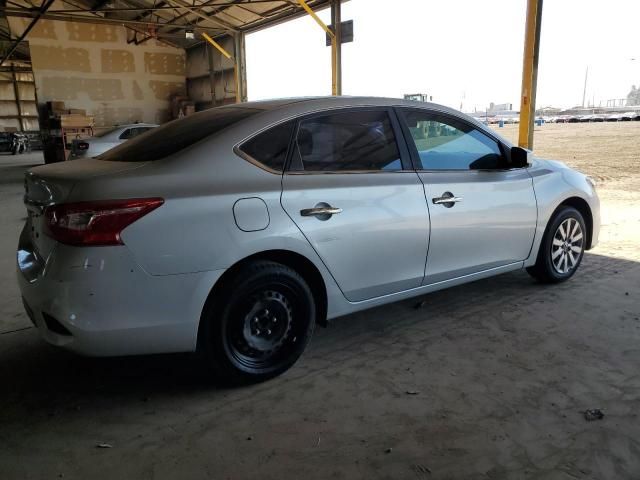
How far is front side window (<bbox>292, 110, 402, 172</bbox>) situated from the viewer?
2.75 meters

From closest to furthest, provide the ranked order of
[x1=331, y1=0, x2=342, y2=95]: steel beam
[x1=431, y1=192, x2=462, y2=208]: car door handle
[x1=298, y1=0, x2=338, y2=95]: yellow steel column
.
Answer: [x1=431, y1=192, x2=462, y2=208]: car door handle, [x1=331, y1=0, x2=342, y2=95]: steel beam, [x1=298, y1=0, x2=338, y2=95]: yellow steel column

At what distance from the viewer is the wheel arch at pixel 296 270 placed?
245 cm

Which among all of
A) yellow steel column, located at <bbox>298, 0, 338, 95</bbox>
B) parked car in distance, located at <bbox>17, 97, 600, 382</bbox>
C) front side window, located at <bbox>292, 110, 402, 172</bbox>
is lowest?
parked car in distance, located at <bbox>17, 97, 600, 382</bbox>

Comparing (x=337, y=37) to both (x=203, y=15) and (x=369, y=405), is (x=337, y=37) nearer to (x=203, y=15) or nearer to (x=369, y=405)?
(x=203, y=15)

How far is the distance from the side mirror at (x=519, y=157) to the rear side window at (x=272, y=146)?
1.77 meters

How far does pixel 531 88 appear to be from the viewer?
8.77 metres

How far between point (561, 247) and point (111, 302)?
345 centimetres

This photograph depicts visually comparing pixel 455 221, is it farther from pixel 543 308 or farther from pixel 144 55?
pixel 144 55

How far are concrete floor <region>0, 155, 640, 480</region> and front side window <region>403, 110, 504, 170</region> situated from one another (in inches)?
43.0

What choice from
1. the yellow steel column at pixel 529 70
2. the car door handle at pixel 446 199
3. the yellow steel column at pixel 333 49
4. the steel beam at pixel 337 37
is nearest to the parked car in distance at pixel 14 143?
the yellow steel column at pixel 333 49

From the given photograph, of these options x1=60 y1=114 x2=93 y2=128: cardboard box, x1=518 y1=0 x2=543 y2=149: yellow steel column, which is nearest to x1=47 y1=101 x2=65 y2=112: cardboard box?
x1=60 y1=114 x2=93 y2=128: cardboard box

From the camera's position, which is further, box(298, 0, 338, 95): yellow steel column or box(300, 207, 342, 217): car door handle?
box(298, 0, 338, 95): yellow steel column

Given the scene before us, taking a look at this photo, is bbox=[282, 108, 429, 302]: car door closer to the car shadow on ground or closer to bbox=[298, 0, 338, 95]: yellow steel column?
the car shadow on ground

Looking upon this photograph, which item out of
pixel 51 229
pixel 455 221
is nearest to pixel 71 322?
pixel 51 229
